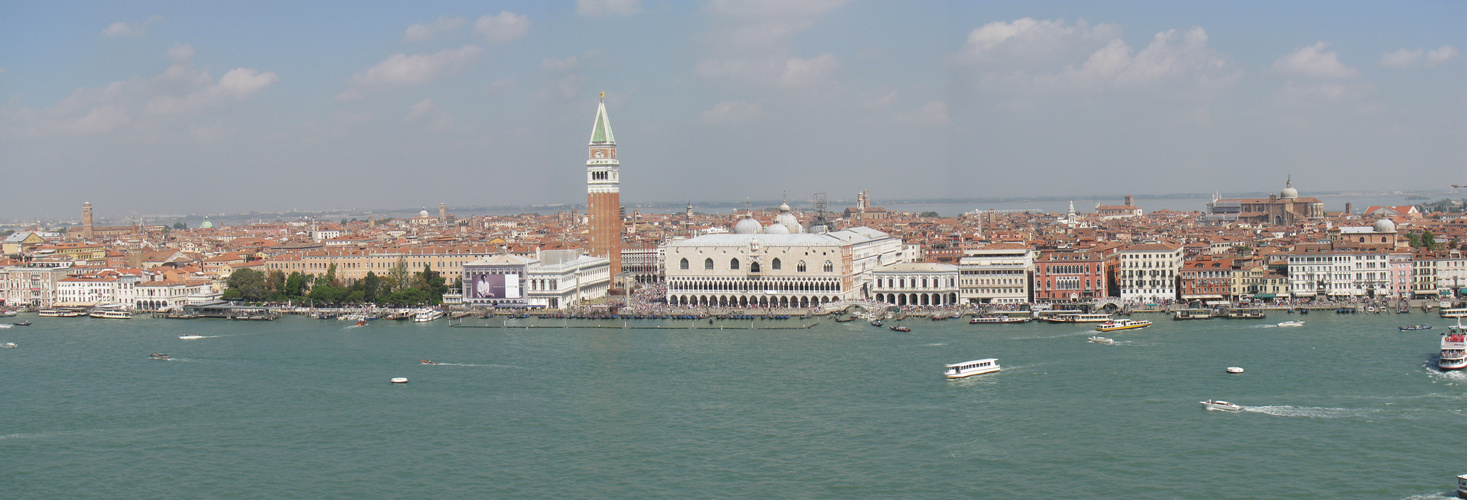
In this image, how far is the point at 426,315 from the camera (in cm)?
2022

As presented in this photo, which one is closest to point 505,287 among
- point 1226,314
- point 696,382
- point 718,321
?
point 718,321

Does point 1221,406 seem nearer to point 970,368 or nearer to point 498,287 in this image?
point 970,368

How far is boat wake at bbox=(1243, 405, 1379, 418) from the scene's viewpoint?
10.9 m

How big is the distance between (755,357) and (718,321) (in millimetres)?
4221

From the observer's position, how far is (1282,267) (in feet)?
A: 67.4

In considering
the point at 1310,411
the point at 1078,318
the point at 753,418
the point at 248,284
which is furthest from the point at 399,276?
the point at 1310,411


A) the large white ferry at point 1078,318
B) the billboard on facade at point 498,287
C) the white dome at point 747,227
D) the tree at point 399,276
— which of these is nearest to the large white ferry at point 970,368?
the large white ferry at point 1078,318

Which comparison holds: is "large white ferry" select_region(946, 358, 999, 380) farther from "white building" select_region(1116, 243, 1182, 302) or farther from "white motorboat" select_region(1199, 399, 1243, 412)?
"white building" select_region(1116, 243, 1182, 302)

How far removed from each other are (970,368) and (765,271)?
8.08m

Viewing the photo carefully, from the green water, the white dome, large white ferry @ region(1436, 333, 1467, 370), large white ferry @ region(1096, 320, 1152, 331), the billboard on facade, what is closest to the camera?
the green water

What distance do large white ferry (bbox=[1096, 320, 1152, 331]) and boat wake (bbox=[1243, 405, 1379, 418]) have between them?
5.59m

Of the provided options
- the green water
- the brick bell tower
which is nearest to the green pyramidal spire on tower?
the brick bell tower

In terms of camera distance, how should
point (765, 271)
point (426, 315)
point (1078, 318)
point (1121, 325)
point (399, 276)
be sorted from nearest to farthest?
point (1121, 325), point (1078, 318), point (426, 315), point (765, 271), point (399, 276)

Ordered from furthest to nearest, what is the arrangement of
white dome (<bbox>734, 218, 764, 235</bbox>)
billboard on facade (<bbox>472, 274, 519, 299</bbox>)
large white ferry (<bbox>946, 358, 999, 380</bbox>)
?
white dome (<bbox>734, 218, 764, 235</bbox>) → billboard on facade (<bbox>472, 274, 519, 299</bbox>) → large white ferry (<bbox>946, 358, 999, 380</bbox>)
